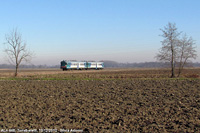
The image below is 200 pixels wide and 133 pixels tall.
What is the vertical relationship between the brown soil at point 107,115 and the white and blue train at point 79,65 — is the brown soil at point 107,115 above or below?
below

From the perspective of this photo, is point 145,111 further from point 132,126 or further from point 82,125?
point 82,125

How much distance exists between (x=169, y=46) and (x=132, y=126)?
30.3m

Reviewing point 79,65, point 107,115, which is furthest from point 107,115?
point 79,65

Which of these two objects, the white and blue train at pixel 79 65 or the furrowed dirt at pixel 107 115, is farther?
the white and blue train at pixel 79 65

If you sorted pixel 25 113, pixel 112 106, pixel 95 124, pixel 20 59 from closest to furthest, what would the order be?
pixel 95 124 → pixel 25 113 → pixel 112 106 → pixel 20 59

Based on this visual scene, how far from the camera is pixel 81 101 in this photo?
15.4 meters

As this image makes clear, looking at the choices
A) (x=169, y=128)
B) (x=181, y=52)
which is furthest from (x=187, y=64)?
(x=169, y=128)

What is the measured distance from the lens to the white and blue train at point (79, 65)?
69.3m

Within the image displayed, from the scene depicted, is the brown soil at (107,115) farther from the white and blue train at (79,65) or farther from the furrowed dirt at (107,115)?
the white and blue train at (79,65)

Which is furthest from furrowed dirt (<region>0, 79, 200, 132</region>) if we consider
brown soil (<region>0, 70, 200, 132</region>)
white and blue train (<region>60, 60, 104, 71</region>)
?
white and blue train (<region>60, 60, 104, 71</region>)

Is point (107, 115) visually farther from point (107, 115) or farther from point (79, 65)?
point (79, 65)

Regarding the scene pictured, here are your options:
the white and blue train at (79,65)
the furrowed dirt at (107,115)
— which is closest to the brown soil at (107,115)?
the furrowed dirt at (107,115)

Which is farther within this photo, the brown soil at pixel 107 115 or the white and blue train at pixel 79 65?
the white and blue train at pixel 79 65

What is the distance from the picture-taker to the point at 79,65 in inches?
2938
